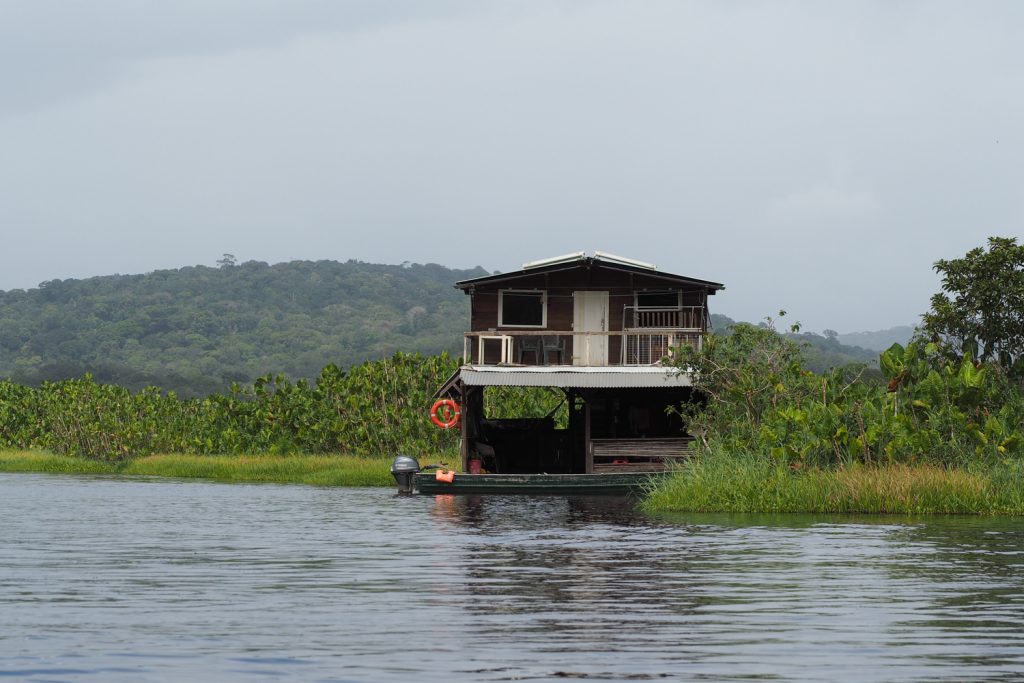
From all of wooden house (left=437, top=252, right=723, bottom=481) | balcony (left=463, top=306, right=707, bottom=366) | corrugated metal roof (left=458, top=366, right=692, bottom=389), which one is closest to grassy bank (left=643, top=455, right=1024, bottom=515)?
corrugated metal roof (left=458, top=366, right=692, bottom=389)

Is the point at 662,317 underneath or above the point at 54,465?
above

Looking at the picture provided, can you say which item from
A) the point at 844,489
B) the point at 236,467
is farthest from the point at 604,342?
the point at 236,467

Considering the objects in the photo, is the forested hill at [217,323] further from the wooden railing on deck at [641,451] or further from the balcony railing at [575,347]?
the wooden railing on deck at [641,451]

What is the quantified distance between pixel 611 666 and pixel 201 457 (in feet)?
160

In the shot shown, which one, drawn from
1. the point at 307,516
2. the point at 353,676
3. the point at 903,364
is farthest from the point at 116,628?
the point at 903,364

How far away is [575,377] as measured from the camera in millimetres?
36438

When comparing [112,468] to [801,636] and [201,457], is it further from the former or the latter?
[801,636]

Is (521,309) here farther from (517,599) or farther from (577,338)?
(517,599)

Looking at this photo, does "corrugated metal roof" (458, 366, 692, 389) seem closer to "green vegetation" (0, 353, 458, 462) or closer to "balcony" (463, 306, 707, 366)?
"balcony" (463, 306, 707, 366)

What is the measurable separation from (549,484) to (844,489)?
981cm

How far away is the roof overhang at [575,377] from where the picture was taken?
36031 millimetres

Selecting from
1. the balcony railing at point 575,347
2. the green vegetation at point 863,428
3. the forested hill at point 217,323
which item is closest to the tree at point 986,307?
the green vegetation at point 863,428

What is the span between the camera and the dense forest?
13062 centimetres

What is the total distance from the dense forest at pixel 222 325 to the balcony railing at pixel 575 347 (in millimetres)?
75901
